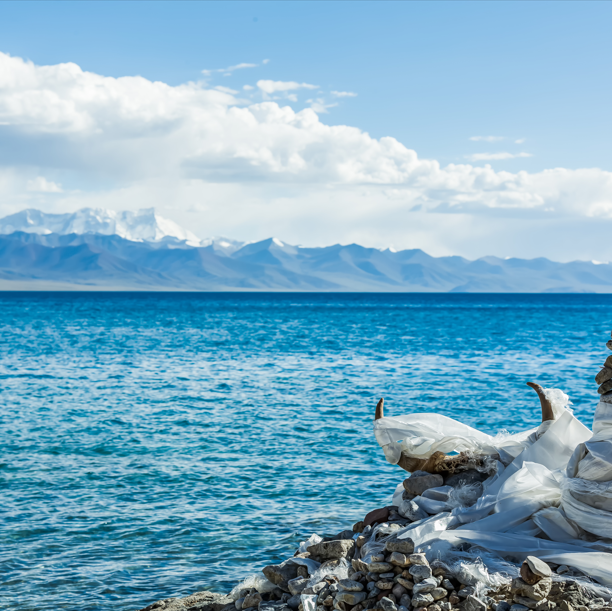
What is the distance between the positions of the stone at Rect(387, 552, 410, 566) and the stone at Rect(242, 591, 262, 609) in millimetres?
1520

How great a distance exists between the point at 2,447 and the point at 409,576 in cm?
1285

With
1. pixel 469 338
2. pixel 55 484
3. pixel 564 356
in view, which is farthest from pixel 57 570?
pixel 469 338

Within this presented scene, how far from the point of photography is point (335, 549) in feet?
24.2

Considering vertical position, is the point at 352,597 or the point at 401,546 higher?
the point at 401,546

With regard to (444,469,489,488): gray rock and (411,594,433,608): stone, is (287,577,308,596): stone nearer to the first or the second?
(411,594,433,608): stone

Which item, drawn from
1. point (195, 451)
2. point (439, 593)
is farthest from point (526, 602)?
point (195, 451)

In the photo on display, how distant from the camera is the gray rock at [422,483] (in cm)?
811

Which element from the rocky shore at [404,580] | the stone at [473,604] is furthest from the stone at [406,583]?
the stone at [473,604]

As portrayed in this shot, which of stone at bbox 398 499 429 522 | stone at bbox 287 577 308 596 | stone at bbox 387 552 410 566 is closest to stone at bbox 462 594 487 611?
stone at bbox 387 552 410 566

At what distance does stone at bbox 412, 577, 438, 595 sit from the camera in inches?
244

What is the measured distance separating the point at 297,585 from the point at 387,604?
1078mm

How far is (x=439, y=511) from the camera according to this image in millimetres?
7602

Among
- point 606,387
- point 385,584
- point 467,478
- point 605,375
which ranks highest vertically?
point 605,375

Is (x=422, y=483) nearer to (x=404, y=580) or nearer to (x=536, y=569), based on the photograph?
(x=404, y=580)
